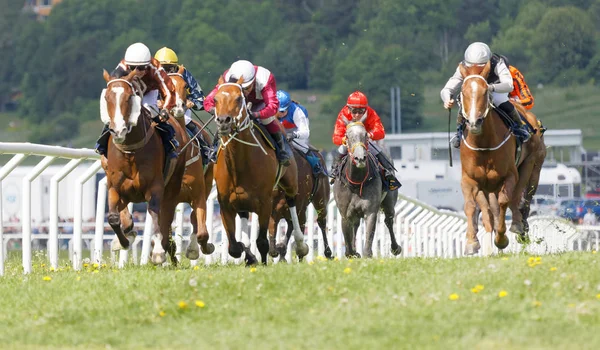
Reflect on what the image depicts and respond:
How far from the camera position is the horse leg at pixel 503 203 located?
1277 centimetres

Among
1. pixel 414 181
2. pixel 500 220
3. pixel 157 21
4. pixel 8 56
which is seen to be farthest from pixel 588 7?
pixel 500 220

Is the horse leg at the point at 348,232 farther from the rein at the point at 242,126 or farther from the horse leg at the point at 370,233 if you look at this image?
the rein at the point at 242,126

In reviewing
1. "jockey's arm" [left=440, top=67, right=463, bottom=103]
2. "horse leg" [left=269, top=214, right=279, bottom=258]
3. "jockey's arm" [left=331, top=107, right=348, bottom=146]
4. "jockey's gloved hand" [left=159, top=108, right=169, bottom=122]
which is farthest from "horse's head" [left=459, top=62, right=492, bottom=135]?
"jockey's arm" [left=331, top=107, right=348, bottom=146]

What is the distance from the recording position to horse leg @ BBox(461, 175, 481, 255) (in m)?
12.7

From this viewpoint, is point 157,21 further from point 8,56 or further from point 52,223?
point 52,223

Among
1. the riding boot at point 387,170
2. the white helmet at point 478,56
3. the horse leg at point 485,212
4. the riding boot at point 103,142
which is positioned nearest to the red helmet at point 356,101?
the riding boot at point 387,170

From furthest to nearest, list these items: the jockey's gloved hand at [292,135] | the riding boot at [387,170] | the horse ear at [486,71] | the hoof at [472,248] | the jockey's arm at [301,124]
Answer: the riding boot at [387,170], the jockey's arm at [301,124], the jockey's gloved hand at [292,135], the horse ear at [486,71], the hoof at [472,248]

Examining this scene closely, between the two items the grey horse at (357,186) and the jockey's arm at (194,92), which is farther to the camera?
the grey horse at (357,186)

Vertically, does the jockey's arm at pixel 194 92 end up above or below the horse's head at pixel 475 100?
above

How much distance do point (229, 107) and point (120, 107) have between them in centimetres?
87

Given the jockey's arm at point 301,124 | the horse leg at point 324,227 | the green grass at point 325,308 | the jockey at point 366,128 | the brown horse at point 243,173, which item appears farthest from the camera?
the horse leg at point 324,227

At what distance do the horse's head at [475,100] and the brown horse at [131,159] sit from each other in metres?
2.67

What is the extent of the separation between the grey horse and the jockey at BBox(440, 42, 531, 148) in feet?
7.12

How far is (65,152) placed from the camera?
1286 centimetres
